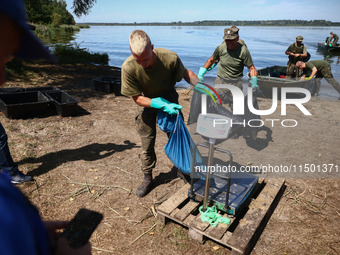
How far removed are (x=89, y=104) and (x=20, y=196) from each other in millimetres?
7379

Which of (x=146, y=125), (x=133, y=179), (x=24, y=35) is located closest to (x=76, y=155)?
(x=133, y=179)

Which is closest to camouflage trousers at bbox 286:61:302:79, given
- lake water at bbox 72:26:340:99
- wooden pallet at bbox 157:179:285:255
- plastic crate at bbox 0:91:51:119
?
lake water at bbox 72:26:340:99

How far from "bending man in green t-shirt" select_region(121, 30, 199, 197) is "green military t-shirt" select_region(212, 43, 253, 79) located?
255 cm

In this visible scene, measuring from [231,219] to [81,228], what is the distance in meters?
2.32

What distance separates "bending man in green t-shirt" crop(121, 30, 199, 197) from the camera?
3.06 metres

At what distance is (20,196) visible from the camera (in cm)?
60

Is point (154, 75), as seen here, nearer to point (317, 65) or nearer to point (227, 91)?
point (227, 91)

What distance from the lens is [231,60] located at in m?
5.73

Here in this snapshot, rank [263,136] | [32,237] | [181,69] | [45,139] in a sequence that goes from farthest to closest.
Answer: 1. [263,136]
2. [45,139]
3. [181,69]
4. [32,237]

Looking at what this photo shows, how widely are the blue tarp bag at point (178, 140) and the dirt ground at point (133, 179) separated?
0.71 m

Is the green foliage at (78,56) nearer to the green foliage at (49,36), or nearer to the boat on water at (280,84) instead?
the boat on water at (280,84)

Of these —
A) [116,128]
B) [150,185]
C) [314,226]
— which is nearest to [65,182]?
[150,185]

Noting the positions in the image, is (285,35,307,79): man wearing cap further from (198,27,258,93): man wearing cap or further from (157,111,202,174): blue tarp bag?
(157,111,202,174): blue tarp bag

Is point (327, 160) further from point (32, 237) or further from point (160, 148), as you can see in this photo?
point (32, 237)
